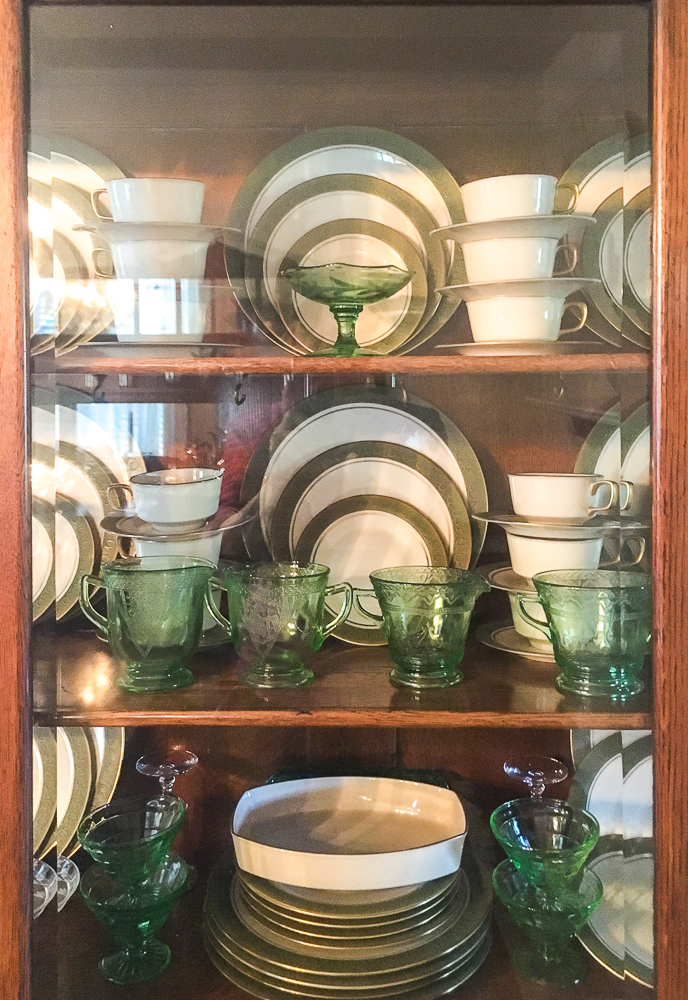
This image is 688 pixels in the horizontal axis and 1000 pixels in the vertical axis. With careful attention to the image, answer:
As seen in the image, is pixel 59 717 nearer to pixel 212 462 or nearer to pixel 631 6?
pixel 212 462

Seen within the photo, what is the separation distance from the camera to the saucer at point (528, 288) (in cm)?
72

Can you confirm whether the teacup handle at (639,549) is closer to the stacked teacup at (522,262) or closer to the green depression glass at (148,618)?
the stacked teacup at (522,262)

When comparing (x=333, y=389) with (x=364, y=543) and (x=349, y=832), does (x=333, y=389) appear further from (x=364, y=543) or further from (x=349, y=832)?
(x=349, y=832)

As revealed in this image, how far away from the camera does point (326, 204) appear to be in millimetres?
784

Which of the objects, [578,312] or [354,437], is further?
[354,437]

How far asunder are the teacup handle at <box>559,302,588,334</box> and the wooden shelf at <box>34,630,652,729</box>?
309 millimetres

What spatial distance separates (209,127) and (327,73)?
4.8 inches

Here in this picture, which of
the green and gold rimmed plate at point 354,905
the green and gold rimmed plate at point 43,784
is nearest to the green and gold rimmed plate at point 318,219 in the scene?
the green and gold rimmed plate at point 43,784

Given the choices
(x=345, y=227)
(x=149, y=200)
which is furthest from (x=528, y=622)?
(x=149, y=200)

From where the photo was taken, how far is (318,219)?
2.56 ft

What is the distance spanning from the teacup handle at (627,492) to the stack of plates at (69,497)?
1.42 feet

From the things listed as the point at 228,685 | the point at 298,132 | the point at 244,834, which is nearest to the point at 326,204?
the point at 298,132

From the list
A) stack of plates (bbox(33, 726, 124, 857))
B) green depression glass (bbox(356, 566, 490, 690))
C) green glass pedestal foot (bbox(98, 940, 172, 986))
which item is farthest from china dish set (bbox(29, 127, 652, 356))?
green glass pedestal foot (bbox(98, 940, 172, 986))

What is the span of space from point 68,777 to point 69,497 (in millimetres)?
235
